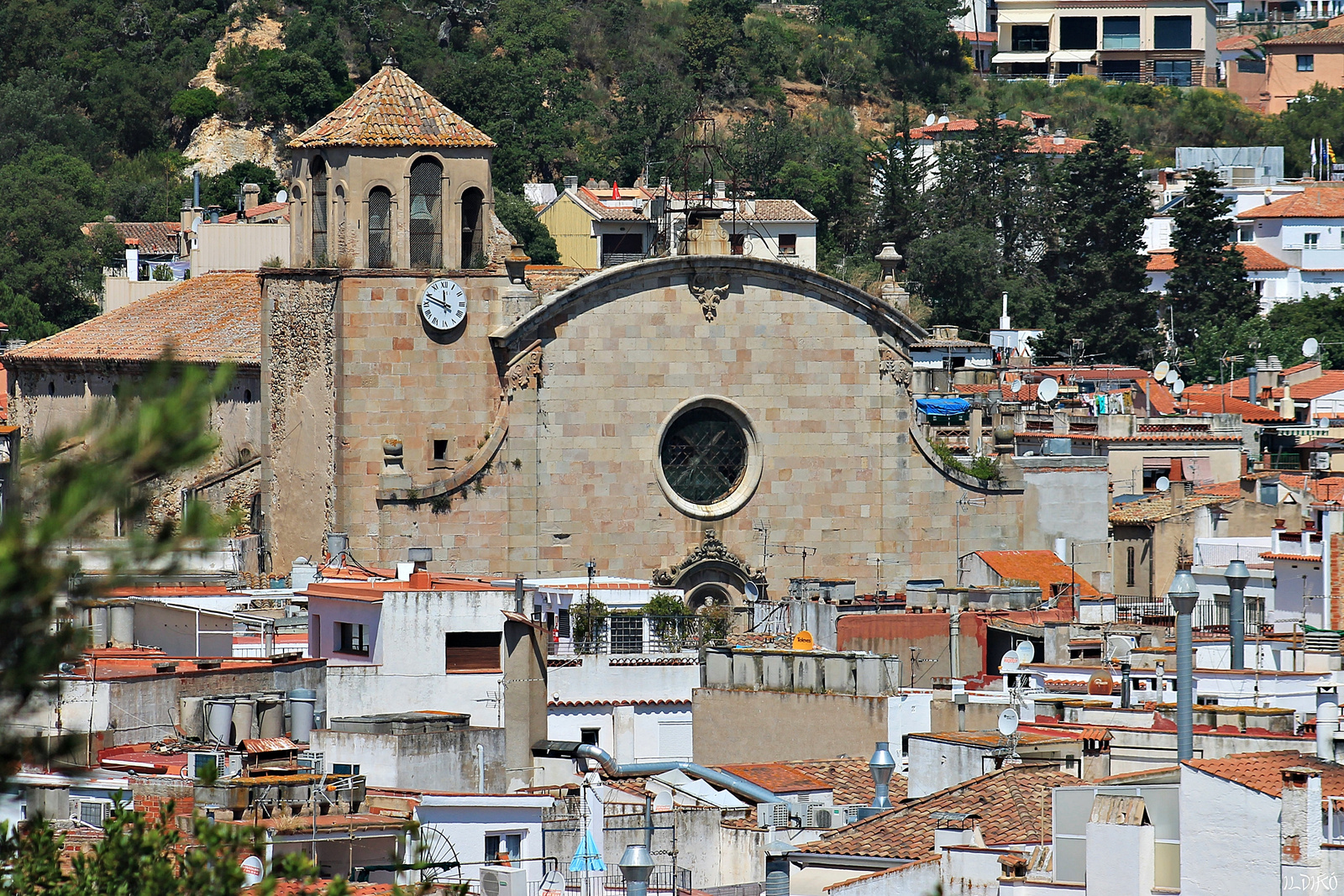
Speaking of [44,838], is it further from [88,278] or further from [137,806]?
[88,278]

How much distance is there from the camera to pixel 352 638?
3391 centimetres

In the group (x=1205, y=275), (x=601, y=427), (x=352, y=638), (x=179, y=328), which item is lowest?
(x=352, y=638)

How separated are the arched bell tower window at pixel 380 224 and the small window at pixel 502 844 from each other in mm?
26128

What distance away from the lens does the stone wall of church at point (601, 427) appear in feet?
168

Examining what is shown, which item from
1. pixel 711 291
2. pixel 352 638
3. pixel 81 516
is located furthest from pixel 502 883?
pixel 711 291

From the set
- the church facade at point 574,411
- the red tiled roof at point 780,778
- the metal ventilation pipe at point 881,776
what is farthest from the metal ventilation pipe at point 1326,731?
the church facade at point 574,411

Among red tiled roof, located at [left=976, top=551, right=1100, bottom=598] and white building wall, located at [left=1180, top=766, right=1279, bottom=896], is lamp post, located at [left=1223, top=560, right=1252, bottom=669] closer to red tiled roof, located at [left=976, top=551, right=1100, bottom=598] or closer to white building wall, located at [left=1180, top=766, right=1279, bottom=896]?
white building wall, located at [left=1180, top=766, right=1279, bottom=896]

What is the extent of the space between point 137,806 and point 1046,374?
5949 centimetres

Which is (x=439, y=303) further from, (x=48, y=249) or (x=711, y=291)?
(x=48, y=249)

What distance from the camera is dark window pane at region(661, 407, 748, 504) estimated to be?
53.4 metres

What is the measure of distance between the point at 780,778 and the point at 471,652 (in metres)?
3.98

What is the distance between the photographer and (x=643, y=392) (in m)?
52.7

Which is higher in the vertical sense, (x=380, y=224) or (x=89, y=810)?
(x=380, y=224)

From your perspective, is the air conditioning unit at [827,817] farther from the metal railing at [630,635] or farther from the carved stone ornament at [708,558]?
the carved stone ornament at [708,558]
